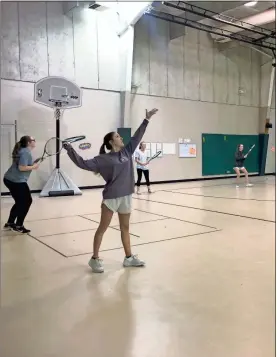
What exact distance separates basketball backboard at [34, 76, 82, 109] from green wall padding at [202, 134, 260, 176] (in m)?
6.79

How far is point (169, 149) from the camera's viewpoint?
15250 millimetres

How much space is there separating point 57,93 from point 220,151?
8585 mm

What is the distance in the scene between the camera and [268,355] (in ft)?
7.00

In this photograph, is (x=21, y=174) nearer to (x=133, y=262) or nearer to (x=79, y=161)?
(x=79, y=161)

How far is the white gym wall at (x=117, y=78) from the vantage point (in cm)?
1173

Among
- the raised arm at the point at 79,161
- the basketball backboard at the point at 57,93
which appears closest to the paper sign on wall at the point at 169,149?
the basketball backboard at the point at 57,93

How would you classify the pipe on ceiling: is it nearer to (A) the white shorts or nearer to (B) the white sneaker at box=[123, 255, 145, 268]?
(A) the white shorts

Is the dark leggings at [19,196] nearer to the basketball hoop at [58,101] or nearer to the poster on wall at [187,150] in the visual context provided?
the basketball hoop at [58,101]

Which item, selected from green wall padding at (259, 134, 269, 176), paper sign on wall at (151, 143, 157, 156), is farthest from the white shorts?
green wall padding at (259, 134, 269, 176)

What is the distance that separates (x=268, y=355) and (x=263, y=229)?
367 centimetres

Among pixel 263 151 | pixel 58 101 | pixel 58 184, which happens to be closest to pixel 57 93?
pixel 58 101

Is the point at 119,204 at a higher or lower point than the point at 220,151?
lower

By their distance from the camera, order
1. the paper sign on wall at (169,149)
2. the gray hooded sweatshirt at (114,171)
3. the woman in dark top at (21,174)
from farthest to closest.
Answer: the paper sign on wall at (169,149) < the woman in dark top at (21,174) < the gray hooded sweatshirt at (114,171)

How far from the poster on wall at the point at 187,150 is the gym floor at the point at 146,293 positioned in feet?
31.5
